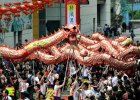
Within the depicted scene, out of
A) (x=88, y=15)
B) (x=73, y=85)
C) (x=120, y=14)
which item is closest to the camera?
(x=73, y=85)

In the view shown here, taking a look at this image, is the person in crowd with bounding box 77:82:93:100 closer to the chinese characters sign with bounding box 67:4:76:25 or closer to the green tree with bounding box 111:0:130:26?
the chinese characters sign with bounding box 67:4:76:25

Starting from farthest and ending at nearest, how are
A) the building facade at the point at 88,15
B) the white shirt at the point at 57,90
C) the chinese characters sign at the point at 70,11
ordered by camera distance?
the building facade at the point at 88,15
the chinese characters sign at the point at 70,11
the white shirt at the point at 57,90

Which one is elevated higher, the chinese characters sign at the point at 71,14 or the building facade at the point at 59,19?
the chinese characters sign at the point at 71,14

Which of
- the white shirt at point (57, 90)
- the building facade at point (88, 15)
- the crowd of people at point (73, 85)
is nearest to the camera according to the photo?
the crowd of people at point (73, 85)

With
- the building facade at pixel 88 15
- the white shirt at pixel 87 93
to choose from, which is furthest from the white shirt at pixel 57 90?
the building facade at pixel 88 15

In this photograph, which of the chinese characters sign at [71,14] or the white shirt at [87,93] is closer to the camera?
the white shirt at [87,93]

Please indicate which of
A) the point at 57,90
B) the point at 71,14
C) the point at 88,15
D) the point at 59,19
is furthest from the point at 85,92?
the point at 88,15

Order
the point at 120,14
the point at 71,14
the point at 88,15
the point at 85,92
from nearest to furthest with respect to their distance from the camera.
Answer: the point at 85,92 → the point at 71,14 → the point at 88,15 → the point at 120,14

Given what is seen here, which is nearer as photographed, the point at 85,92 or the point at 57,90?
the point at 85,92

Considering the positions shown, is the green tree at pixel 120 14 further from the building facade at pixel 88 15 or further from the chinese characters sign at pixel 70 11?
the chinese characters sign at pixel 70 11

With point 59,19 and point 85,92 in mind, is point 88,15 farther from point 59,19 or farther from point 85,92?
point 85,92

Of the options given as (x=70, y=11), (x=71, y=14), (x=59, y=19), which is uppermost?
(x=70, y=11)

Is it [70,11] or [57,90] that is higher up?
[70,11]

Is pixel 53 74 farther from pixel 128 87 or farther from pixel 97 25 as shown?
pixel 97 25
